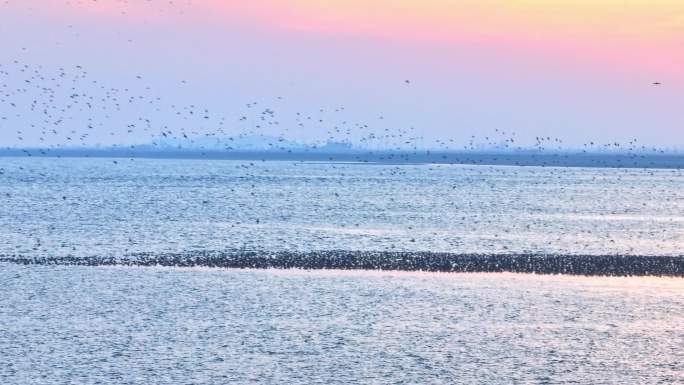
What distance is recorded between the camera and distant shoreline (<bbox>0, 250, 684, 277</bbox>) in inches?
1711

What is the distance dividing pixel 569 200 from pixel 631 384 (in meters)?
82.1

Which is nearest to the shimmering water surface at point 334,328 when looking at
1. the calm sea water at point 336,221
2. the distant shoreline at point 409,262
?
the distant shoreline at point 409,262

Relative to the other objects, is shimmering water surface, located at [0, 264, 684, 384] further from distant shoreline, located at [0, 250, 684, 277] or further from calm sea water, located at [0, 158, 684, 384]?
distant shoreline, located at [0, 250, 684, 277]

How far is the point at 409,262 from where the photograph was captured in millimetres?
45531

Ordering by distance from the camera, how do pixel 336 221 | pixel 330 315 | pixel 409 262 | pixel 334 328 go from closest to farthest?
pixel 334 328 < pixel 330 315 < pixel 409 262 < pixel 336 221

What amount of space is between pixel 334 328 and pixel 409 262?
52.6ft

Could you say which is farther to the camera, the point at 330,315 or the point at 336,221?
the point at 336,221

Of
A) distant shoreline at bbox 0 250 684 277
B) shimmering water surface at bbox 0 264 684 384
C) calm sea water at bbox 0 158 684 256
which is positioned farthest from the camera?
calm sea water at bbox 0 158 684 256

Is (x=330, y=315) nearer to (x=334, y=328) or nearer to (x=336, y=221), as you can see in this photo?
(x=334, y=328)

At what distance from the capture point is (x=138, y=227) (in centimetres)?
6556

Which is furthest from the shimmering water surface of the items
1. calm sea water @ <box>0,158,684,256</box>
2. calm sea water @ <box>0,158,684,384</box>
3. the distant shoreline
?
calm sea water @ <box>0,158,684,256</box>

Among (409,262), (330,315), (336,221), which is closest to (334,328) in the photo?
(330,315)

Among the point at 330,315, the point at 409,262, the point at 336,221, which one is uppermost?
the point at 330,315

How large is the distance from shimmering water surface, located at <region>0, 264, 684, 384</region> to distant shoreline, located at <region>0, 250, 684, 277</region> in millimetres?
1976
